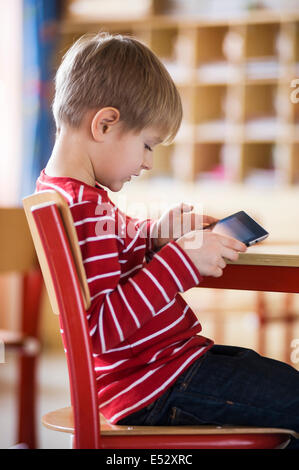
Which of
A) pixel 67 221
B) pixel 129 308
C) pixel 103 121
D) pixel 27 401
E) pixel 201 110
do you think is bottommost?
pixel 27 401

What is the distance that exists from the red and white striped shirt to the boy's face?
6 centimetres

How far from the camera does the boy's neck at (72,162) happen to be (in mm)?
897

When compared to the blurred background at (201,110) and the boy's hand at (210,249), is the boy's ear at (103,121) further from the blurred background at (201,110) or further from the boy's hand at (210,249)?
the blurred background at (201,110)

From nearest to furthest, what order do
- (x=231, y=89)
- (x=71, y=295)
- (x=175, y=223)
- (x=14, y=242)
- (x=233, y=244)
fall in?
(x=71, y=295), (x=233, y=244), (x=175, y=223), (x=14, y=242), (x=231, y=89)

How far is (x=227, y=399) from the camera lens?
2.70 feet

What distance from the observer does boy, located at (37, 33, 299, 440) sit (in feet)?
2.59

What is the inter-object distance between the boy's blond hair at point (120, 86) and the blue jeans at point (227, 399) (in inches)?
13.6

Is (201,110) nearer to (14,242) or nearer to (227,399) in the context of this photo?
(14,242)

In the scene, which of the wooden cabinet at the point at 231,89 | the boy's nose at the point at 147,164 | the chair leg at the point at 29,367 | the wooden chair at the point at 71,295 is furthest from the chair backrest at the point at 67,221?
the wooden cabinet at the point at 231,89

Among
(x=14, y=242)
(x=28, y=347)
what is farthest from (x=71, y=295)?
(x=28, y=347)

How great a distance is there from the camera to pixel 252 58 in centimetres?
361

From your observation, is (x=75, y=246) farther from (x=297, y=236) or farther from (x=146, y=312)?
(x=297, y=236)

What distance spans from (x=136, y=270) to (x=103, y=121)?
0.68 ft

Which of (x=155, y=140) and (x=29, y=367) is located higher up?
(x=155, y=140)
